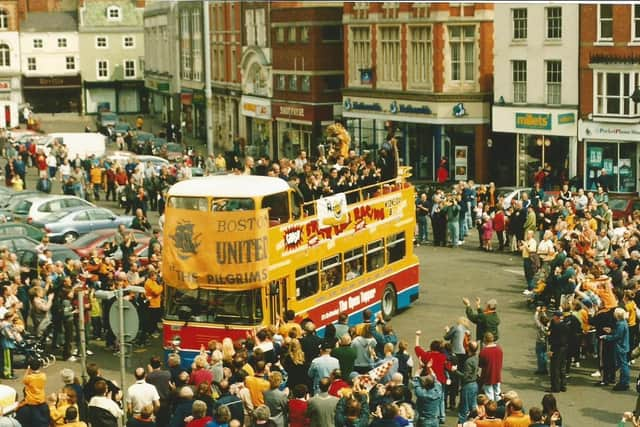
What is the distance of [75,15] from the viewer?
4466 inches

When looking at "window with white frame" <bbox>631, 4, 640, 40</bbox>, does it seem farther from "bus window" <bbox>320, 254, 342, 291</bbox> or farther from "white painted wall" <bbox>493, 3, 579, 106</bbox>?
"bus window" <bbox>320, 254, 342, 291</bbox>

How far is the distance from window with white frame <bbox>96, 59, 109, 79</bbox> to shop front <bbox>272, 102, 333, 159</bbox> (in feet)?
142

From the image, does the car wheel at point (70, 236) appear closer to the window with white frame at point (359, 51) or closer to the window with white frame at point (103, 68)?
the window with white frame at point (359, 51)

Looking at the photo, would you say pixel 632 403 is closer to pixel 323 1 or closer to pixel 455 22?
pixel 455 22

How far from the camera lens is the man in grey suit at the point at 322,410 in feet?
59.8

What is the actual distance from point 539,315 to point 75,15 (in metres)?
95.4

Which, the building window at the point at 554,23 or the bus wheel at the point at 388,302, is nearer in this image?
the bus wheel at the point at 388,302

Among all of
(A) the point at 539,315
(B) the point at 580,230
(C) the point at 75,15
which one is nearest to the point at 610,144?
(B) the point at 580,230

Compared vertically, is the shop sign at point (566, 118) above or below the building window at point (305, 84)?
below

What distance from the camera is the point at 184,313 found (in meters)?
24.8

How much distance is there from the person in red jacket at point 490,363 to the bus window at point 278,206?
5947 millimetres

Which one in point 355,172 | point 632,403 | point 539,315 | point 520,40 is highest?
point 520,40

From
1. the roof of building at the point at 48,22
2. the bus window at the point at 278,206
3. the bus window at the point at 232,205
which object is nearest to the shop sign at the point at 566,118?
the bus window at the point at 278,206

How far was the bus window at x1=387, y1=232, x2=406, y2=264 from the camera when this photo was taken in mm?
30906
